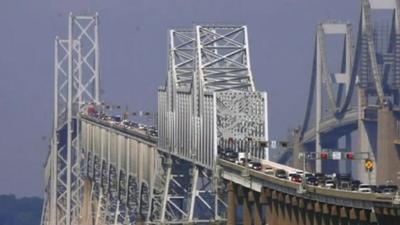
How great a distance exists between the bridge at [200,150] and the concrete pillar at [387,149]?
0.44 ft

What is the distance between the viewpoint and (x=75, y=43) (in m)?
77.1

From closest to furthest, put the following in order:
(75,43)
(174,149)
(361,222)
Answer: (361,222), (174,149), (75,43)

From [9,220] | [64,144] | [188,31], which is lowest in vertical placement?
[9,220]

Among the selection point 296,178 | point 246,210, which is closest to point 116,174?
point 246,210

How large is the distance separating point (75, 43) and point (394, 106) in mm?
13717

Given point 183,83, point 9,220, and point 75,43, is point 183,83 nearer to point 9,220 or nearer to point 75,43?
point 75,43

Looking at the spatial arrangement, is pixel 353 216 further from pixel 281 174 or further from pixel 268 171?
pixel 268 171

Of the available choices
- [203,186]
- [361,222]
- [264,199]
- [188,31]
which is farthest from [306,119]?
[361,222]

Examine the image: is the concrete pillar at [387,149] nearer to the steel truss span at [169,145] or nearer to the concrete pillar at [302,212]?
the steel truss span at [169,145]

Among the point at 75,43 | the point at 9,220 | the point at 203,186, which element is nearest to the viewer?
the point at 203,186

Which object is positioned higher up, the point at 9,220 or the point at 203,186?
the point at 203,186

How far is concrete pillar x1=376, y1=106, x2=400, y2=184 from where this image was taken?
61622 millimetres

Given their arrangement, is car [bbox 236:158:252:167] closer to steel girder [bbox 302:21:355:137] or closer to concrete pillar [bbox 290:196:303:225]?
concrete pillar [bbox 290:196:303:225]

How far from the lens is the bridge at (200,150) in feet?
129
